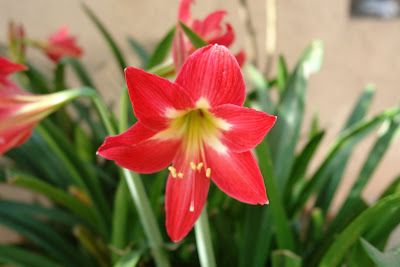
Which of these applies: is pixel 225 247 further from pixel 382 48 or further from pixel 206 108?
pixel 382 48

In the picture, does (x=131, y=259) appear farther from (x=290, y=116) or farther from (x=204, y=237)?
(x=290, y=116)

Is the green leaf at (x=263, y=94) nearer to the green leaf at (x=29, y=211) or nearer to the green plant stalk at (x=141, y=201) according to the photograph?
the green plant stalk at (x=141, y=201)

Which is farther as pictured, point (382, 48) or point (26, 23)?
point (382, 48)

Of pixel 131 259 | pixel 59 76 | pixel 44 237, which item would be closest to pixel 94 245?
pixel 44 237

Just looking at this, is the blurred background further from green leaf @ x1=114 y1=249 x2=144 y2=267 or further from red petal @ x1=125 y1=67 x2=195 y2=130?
red petal @ x1=125 y1=67 x2=195 y2=130

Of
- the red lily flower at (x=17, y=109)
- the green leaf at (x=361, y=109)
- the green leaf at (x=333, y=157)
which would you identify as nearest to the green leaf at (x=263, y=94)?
the green leaf at (x=333, y=157)

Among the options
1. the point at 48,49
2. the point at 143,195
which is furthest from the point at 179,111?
the point at 48,49
